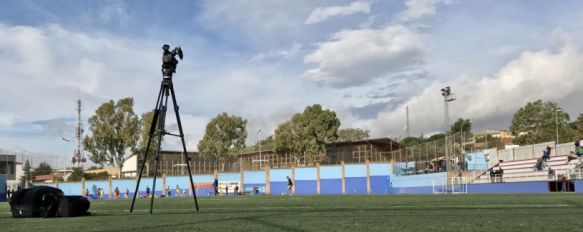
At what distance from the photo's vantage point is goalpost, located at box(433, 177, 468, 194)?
38.9m

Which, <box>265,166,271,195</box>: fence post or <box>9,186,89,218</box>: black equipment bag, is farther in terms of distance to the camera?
<box>265,166,271,195</box>: fence post

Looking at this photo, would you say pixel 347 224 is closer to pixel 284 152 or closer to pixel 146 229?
pixel 146 229

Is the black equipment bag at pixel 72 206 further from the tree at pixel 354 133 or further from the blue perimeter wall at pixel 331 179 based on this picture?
the tree at pixel 354 133

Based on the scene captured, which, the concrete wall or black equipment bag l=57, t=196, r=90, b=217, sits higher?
black equipment bag l=57, t=196, r=90, b=217

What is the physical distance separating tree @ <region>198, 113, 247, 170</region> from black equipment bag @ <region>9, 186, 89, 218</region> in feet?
193

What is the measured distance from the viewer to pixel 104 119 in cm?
6306

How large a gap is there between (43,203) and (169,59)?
3.74 m

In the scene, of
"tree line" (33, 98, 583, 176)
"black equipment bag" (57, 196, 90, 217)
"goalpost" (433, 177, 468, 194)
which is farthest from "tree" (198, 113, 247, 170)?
"black equipment bag" (57, 196, 90, 217)

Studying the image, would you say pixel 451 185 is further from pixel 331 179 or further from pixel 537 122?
pixel 537 122

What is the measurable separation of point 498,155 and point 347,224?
5044 cm

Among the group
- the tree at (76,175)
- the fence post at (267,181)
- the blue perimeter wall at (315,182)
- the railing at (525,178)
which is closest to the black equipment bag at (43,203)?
the railing at (525,178)

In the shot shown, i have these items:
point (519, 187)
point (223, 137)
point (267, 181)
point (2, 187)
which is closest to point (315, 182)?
point (267, 181)

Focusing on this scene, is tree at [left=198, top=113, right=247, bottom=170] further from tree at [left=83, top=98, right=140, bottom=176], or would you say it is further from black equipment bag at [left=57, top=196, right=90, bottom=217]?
black equipment bag at [left=57, top=196, right=90, bottom=217]

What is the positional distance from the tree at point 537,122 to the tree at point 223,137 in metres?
41.8
